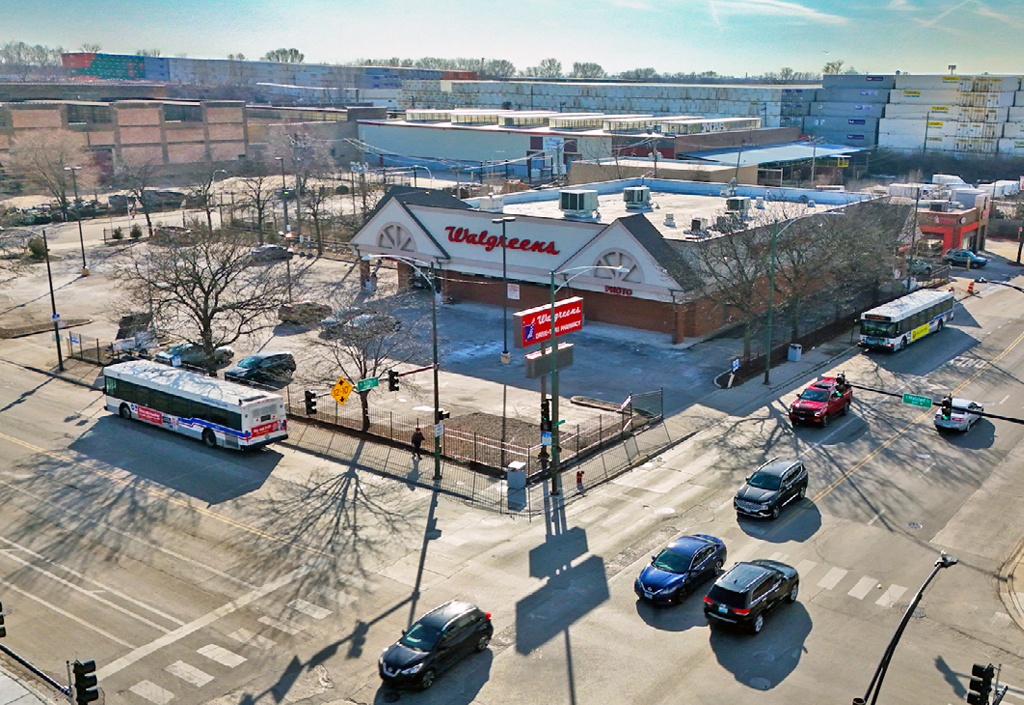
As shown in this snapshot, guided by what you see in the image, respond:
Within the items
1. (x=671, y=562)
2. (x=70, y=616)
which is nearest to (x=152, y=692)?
(x=70, y=616)

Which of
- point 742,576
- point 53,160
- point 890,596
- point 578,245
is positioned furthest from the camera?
point 53,160

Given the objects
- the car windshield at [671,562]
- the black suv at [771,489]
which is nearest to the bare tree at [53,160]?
the black suv at [771,489]

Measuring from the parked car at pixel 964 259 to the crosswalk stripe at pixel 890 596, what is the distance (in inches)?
2315

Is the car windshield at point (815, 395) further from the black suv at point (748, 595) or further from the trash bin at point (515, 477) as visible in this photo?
the black suv at point (748, 595)

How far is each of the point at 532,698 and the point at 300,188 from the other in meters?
80.8

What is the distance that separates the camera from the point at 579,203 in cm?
6450

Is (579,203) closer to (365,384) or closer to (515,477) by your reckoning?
(365,384)

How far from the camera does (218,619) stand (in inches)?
1019

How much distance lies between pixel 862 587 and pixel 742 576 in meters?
4.58

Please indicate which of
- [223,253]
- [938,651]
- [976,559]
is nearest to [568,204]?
[223,253]

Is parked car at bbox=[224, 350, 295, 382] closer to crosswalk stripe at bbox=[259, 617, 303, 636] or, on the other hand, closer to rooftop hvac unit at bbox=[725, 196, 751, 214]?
crosswalk stripe at bbox=[259, 617, 303, 636]

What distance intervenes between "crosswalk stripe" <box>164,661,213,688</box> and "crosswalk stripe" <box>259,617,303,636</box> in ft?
8.22

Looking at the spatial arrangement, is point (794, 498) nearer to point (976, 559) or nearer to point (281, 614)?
point (976, 559)

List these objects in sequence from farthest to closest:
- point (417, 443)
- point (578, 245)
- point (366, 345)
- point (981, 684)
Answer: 1. point (578, 245)
2. point (366, 345)
3. point (417, 443)
4. point (981, 684)
